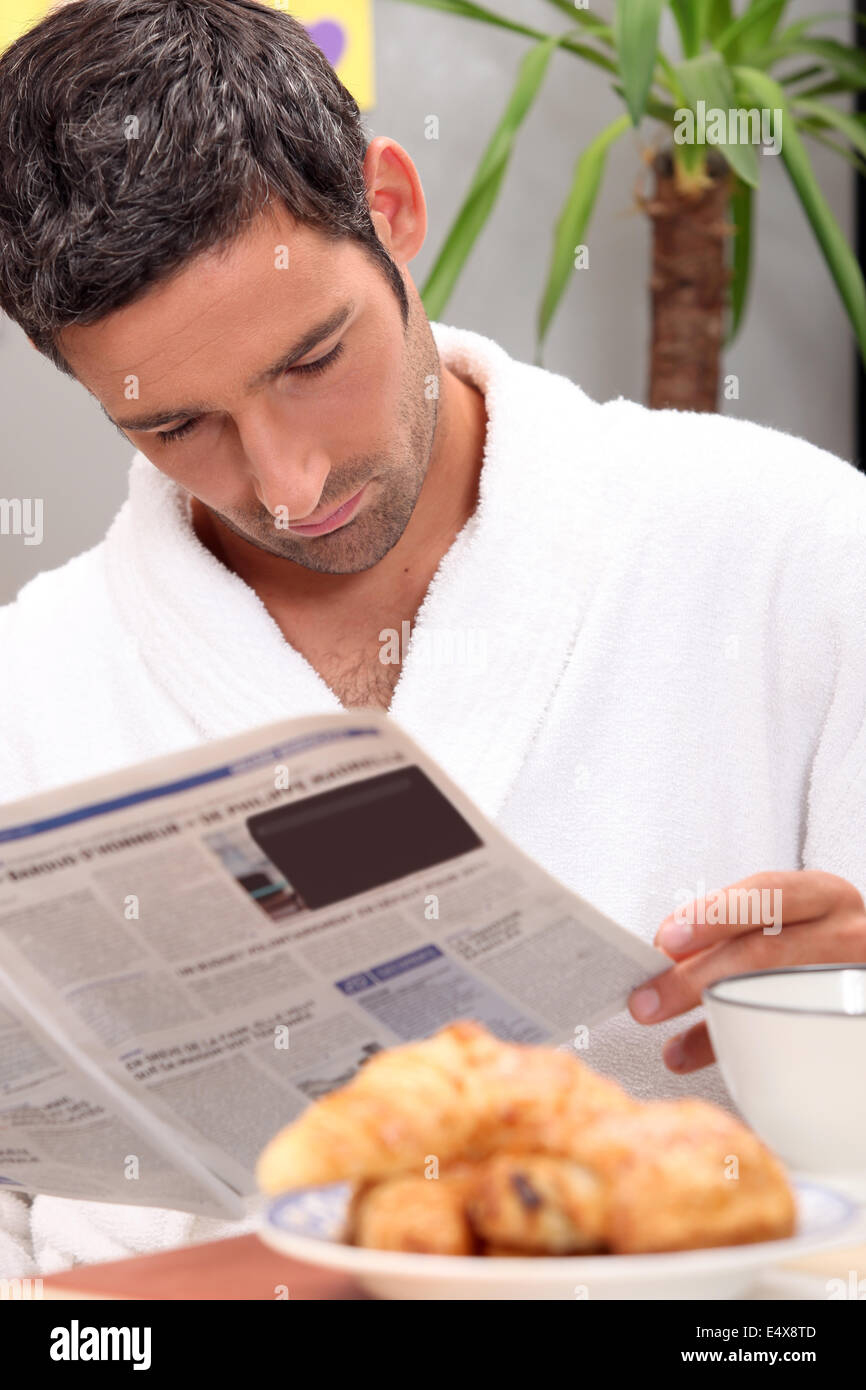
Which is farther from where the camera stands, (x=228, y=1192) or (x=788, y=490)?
(x=788, y=490)

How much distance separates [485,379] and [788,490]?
0.27 meters


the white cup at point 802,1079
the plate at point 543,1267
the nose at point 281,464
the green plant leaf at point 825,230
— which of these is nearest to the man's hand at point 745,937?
the white cup at point 802,1079

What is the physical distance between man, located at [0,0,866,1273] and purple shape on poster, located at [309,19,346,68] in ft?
2.86

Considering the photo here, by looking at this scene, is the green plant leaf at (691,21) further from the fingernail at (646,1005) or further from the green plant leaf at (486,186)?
the fingernail at (646,1005)

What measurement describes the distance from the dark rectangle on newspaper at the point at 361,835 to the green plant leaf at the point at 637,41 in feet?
3.90

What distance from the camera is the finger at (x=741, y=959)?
71 centimetres

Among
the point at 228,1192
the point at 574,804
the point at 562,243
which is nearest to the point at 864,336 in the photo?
the point at 562,243

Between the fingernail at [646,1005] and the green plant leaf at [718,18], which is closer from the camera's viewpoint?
the fingernail at [646,1005]

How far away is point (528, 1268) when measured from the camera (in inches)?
15.3

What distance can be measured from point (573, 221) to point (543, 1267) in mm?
1591

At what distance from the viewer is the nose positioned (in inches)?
36.2

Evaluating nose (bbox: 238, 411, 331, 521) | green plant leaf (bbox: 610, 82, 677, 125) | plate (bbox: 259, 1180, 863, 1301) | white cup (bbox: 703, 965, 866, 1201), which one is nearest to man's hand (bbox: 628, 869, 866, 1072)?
white cup (bbox: 703, 965, 866, 1201)

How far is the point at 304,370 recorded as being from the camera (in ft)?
3.05

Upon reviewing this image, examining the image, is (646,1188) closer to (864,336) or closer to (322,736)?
(322,736)
